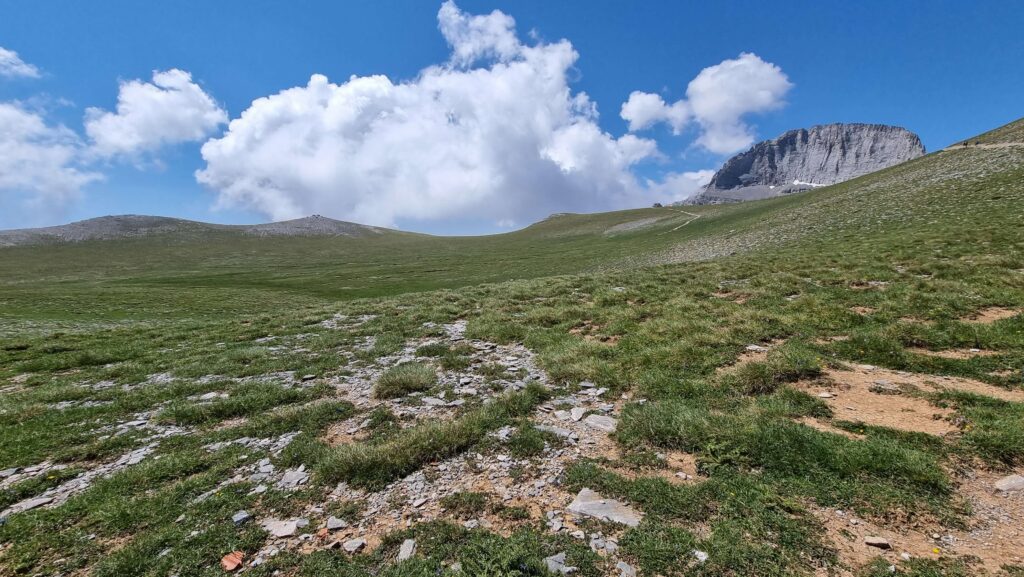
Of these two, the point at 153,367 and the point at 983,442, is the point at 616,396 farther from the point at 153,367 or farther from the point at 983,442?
the point at 153,367

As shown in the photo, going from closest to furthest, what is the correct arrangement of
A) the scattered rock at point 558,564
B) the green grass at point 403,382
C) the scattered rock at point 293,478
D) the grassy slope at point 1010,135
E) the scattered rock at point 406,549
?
the scattered rock at point 558,564, the scattered rock at point 406,549, the scattered rock at point 293,478, the green grass at point 403,382, the grassy slope at point 1010,135

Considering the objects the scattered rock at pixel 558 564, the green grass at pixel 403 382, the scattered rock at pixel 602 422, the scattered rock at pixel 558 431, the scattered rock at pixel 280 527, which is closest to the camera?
the scattered rock at pixel 558 564

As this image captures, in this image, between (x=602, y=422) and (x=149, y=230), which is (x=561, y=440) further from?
(x=149, y=230)

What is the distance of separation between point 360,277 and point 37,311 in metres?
39.5

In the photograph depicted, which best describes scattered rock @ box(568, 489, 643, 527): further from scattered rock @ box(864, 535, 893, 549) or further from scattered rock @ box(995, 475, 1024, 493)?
scattered rock @ box(995, 475, 1024, 493)

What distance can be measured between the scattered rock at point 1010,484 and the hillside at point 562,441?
0.09ft

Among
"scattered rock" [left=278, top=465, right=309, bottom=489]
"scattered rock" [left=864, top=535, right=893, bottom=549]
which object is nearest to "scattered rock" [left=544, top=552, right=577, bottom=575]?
Result: "scattered rock" [left=864, top=535, right=893, bottom=549]

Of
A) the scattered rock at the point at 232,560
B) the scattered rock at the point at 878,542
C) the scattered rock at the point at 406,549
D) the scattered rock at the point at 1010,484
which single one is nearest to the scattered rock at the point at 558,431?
the scattered rock at the point at 406,549

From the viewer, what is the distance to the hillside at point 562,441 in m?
5.09

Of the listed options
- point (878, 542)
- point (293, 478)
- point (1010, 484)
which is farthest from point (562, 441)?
point (1010, 484)

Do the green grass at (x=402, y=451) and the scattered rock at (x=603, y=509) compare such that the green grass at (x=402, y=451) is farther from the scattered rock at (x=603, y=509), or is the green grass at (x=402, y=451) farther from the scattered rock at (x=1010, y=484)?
the scattered rock at (x=1010, y=484)

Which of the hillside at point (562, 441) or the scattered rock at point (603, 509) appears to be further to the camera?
the scattered rock at point (603, 509)

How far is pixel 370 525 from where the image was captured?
5785mm

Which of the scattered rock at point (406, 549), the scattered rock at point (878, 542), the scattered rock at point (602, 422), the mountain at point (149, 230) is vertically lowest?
the scattered rock at point (878, 542)
